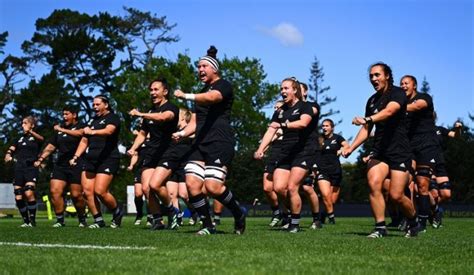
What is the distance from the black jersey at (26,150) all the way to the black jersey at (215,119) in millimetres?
6819

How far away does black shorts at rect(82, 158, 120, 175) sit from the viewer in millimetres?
14086

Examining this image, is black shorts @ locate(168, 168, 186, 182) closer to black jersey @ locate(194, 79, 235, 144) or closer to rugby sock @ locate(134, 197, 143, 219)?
rugby sock @ locate(134, 197, 143, 219)

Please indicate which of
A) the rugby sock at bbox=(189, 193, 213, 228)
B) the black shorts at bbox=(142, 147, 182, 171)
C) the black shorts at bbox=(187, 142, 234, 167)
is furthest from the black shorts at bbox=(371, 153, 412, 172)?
the black shorts at bbox=(142, 147, 182, 171)

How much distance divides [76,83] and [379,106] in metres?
58.4

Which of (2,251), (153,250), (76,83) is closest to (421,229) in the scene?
(153,250)

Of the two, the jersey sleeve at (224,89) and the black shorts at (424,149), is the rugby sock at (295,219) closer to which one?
the black shorts at (424,149)

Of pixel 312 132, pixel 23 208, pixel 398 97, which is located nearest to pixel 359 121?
pixel 398 97

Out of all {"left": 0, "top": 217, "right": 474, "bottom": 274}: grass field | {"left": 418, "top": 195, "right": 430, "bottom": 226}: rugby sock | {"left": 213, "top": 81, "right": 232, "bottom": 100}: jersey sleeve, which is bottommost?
{"left": 0, "top": 217, "right": 474, "bottom": 274}: grass field

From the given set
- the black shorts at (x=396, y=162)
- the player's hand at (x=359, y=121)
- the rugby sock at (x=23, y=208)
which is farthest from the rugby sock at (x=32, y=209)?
the player's hand at (x=359, y=121)

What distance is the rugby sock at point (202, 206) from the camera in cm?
1080

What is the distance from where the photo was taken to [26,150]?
1647 centimetres

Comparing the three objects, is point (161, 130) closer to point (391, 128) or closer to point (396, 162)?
point (391, 128)

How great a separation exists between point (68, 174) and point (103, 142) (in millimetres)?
1395

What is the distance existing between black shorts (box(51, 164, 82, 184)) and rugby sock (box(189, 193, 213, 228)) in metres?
4.65
